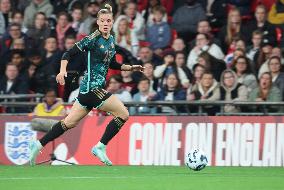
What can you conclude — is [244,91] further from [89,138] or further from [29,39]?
[29,39]

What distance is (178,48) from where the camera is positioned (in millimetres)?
19750

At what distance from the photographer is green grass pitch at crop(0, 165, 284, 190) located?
39.2 ft

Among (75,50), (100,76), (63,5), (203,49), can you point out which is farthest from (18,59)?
(75,50)

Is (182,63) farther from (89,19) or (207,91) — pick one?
(89,19)

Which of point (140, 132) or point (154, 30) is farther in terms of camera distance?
point (154, 30)

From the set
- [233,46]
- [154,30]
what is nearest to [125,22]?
[154,30]

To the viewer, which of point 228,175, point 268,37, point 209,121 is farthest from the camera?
point 268,37

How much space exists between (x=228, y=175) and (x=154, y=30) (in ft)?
23.2

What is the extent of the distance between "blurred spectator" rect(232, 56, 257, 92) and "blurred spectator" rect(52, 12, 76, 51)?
14.6 ft

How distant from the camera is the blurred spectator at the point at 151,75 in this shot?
19094 mm

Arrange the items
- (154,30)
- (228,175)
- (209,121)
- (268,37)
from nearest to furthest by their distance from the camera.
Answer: (228,175) → (209,121) → (268,37) → (154,30)

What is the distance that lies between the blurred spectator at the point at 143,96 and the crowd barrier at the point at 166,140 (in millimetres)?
501

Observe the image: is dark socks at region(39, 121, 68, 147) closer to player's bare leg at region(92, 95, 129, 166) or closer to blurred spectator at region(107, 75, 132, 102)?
player's bare leg at region(92, 95, 129, 166)

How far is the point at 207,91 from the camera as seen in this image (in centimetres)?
1827
